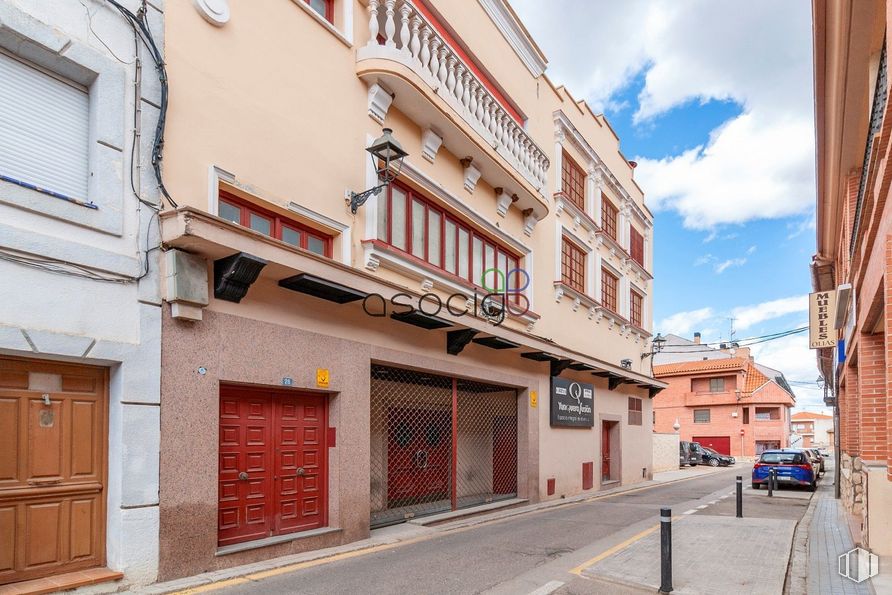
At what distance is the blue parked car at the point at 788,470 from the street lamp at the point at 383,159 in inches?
680

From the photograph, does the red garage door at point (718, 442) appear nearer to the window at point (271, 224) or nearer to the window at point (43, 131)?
the window at point (271, 224)

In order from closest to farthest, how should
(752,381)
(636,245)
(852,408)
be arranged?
(852,408) < (636,245) < (752,381)

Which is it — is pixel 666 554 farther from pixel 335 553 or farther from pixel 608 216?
Answer: pixel 608 216

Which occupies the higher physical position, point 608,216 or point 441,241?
point 608,216

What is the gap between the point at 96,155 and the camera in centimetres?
628

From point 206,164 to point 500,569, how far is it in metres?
5.95

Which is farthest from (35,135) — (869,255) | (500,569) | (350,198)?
(869,255)

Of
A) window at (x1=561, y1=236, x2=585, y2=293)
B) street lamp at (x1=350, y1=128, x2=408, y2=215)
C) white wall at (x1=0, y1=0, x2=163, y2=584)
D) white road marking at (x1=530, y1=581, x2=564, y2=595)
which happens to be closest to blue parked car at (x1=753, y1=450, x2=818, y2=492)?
window at (x1=561, y1=236, x2=585, y2=293)

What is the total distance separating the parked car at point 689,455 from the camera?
3516cm

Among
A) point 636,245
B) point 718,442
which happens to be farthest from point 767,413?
point 636,245

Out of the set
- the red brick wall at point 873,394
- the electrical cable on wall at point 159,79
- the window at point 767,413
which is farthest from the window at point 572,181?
the window at point 767,413

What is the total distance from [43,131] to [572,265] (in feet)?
47.2

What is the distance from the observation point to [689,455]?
117 ft

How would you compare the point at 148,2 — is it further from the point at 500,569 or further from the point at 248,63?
the point at 500,569
